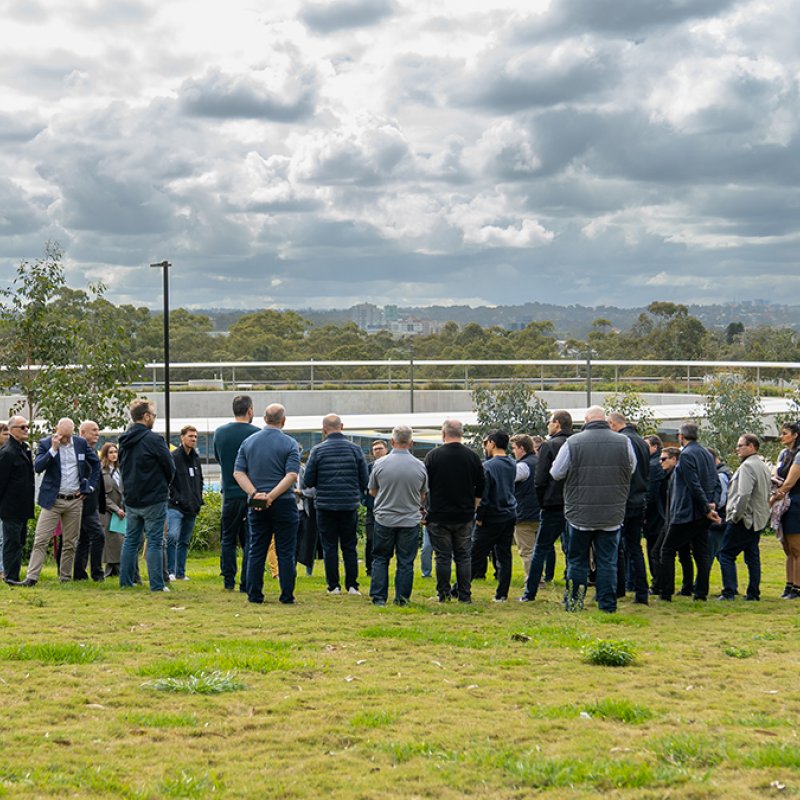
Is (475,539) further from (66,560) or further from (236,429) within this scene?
(66,560)

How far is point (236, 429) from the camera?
10.6 meters

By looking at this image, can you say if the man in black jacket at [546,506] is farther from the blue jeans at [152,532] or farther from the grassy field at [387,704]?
the blue jeans at [152,532]

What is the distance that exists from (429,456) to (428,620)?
165 centimetres

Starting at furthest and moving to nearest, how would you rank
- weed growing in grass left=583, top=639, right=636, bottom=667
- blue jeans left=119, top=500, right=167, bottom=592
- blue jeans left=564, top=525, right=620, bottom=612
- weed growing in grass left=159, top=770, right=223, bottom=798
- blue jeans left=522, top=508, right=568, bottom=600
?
blue jeans left=119, top=500, right=167, bottom=592, blue jeans left=522, top=508, right=568, bottom=600, blue jeans left=564, top=525, right=620, bottom=612, weed growing in grass left=583, top=639, right=636, bottom=667, weed growing in grass left=159, top=770, right=223, bottom=798

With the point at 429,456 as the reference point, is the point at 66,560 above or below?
below

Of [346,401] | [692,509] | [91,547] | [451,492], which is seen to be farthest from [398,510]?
[346,401]

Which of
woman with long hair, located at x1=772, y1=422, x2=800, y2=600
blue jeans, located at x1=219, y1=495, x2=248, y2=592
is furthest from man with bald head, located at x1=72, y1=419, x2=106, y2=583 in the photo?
woman with long hair, located at x1=772, y1=422, x2=800, y2=600

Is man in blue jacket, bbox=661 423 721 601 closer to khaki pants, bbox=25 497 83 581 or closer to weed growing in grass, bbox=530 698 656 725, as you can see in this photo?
weed growing in grass, bbox=530 698 656 725

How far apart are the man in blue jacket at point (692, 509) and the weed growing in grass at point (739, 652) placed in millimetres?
2742

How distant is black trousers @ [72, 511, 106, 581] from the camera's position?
11.4m

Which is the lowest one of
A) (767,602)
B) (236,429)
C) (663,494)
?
(767,602)

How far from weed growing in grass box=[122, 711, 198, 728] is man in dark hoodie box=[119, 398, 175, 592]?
4.74 meters

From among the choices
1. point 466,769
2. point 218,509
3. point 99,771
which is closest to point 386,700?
point 466,769

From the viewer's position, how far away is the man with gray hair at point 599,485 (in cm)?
950
